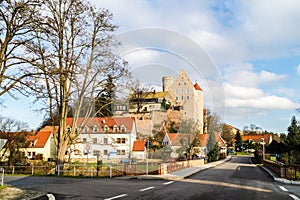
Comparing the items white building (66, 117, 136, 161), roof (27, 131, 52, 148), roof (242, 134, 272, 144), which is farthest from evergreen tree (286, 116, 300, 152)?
roof (242, 134, 272, 144)

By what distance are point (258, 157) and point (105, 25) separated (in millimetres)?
38598

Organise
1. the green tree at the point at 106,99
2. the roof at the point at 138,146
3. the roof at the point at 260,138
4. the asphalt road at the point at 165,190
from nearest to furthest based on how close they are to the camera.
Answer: the asphalt road at the point at 165,190, the green tree at the point at 106,99, the roof at the point at 138,146, the roof at the point at 260,138

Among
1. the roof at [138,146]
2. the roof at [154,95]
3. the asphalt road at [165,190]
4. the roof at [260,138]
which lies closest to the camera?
the asphalt road at [165,190]

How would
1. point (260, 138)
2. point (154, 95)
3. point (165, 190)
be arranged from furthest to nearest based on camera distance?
point (260, 138) < point (154, 95) < point (165, 190)

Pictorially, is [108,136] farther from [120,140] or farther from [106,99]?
[120,140]

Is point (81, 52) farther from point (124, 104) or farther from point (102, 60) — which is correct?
point (124, 104)

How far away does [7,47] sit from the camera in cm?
1479

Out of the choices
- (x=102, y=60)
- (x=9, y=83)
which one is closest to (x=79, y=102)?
(x=102, y=60)

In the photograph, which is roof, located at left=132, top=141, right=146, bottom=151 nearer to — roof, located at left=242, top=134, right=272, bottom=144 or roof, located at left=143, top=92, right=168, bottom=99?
roof, located at left=143, top=92, right=168, bottom=99

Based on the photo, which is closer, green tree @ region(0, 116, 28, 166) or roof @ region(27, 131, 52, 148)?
green tree @ region(0, 116, 28, 166)

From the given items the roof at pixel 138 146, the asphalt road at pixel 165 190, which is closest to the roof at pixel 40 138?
the roof at pixel 138 146

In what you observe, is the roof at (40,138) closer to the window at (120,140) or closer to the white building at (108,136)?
the white building at (108,136)

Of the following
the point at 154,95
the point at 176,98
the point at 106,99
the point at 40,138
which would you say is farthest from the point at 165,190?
the point at 40,138

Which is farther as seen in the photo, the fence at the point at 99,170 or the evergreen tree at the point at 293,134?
the evergreen tree at the point at 293,134
